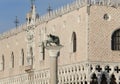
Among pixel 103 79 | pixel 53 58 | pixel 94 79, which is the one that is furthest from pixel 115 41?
pixel 53 58

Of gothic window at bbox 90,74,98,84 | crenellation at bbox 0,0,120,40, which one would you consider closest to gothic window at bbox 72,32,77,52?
crenellation at bbox 0,0,120,40

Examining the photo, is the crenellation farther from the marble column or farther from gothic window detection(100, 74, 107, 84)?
the marble column

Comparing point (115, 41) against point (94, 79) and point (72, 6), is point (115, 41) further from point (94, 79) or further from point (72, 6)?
point (72, 6)

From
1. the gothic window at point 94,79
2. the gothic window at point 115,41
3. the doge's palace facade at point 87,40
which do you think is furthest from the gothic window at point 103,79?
the gothic window at point 115,41

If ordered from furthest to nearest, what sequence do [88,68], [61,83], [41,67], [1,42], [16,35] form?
[1,42]
[16,35]
[41,67]
[61,83]
[88,68]

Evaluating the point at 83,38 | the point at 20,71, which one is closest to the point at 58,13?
the point at 83,38

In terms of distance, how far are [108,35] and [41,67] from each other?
26.0ft

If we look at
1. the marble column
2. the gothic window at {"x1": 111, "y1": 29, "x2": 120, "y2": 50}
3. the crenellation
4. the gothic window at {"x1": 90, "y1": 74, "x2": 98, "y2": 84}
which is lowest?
the gothic window at {"x1": 90, "y1": 74, "x2": 98, "y2": 84}

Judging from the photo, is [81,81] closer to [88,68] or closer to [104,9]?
[88,68]

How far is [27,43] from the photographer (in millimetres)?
39000

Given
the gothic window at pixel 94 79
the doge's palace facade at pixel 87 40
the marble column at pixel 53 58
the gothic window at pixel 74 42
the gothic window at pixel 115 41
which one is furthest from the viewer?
the gothic window at pixel 74 42

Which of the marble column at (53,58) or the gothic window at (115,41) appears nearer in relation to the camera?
the marble column at (53,58)

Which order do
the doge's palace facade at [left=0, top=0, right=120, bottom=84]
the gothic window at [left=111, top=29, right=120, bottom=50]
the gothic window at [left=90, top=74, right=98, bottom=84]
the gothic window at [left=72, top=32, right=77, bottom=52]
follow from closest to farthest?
the doge's palace facade at [left=0, top=0, right=120, bottom=84]
the gothic window at [left=90, top=74, right=98, bottom=84]
the gothic window at [left=111, top=29, right=120, bottom=50]
the gothic window at [left=72, top=32, right=77, bottom=52]

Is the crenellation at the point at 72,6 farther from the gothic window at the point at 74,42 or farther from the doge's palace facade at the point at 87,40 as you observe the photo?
the gothic window at the point at 74,42
